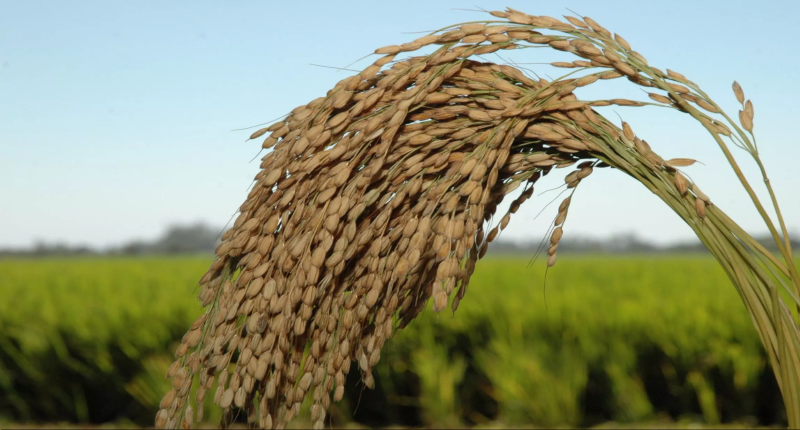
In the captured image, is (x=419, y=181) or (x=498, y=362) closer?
(x=419, y=181)

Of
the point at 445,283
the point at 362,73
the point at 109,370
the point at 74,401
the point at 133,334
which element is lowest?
the point at 74,401

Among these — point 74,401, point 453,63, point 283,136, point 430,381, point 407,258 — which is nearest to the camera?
point 407,258

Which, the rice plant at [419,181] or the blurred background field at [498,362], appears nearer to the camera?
the rice plant at [419,181]

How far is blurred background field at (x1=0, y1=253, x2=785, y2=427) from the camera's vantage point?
4.45 meters

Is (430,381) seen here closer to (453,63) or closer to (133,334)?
(133,334)

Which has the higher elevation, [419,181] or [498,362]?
→ [419,181]

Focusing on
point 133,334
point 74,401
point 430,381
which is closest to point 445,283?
point 430,381

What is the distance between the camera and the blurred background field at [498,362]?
4.45m

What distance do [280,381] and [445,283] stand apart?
0.52 m

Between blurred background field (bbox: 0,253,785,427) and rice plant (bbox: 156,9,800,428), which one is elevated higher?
rice plant (bbox: 156,9,800,428)

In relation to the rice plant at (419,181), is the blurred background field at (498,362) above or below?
below

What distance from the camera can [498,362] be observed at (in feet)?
14.6

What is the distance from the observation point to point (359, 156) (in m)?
1.33

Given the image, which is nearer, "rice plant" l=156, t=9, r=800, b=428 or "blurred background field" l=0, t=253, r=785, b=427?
"rice plant" l=156, t=9, r=800, b=428
